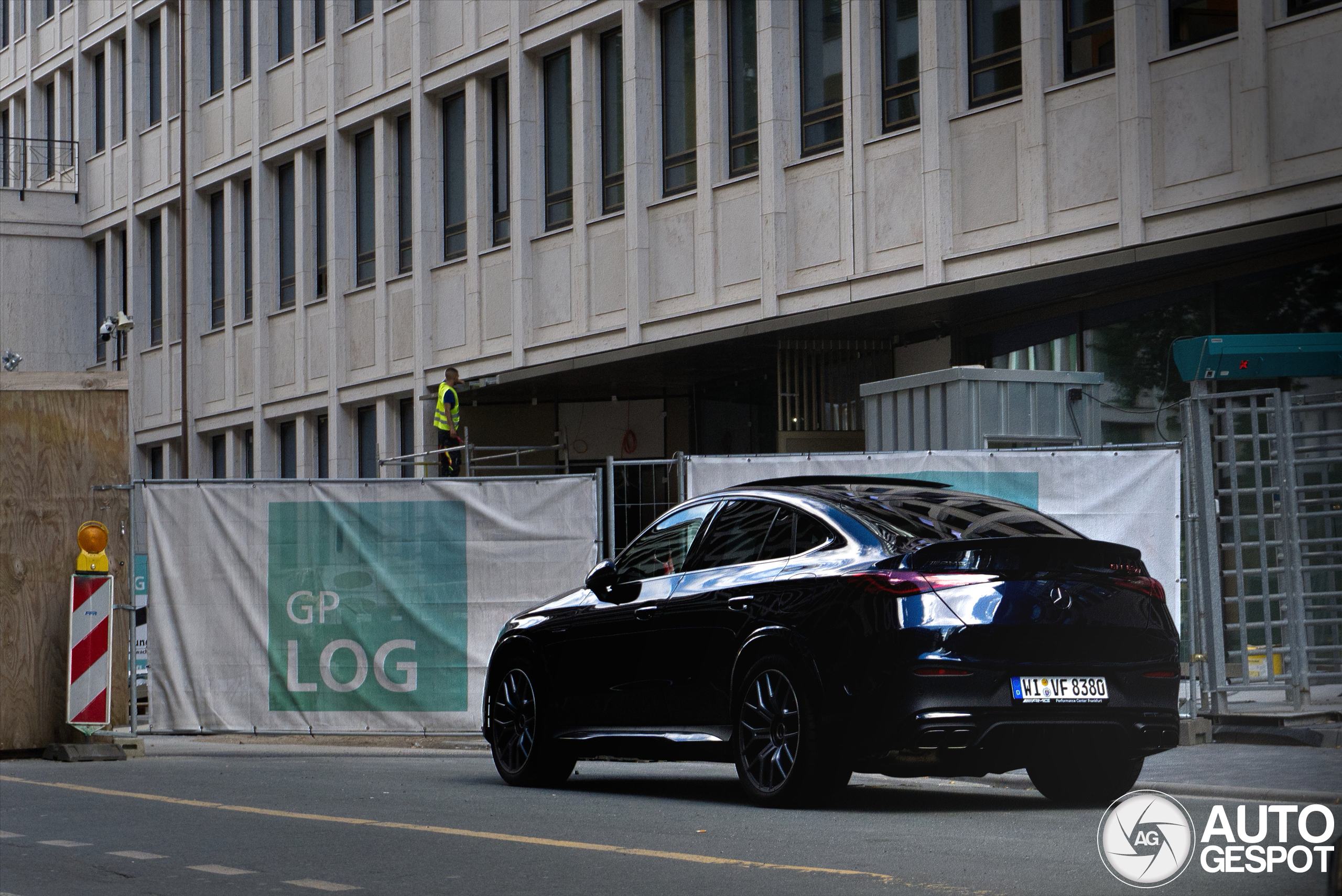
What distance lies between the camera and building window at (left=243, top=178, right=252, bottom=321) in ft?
128

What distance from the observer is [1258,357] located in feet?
57.2

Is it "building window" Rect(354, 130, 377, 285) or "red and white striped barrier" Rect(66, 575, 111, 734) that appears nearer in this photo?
"red and white striped barrier" Rect(66, 575, 111, 734)

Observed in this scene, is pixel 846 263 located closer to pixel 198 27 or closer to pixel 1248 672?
pixel 1248 672

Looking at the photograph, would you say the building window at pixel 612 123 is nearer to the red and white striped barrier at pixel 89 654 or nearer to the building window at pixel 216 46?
the building window at pixel 216 46

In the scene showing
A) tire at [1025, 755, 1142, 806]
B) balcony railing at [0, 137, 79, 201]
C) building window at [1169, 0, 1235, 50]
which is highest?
balcony railing at [0, 137, 79, 201]

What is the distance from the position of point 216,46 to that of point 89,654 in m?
28.7

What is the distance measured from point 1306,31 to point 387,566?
31.3 feet

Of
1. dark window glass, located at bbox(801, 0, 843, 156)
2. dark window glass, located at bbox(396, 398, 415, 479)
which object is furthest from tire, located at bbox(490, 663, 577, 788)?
dark window glass, located at bbox(396, 398, 415, 479)

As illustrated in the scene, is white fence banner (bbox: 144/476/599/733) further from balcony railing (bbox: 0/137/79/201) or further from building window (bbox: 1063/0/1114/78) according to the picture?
balcony railing (bbox: 0/137/79/201)

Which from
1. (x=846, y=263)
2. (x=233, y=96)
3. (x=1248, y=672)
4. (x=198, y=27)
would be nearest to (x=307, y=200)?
(x=233, y=96)

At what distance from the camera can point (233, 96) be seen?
39594 millimetres

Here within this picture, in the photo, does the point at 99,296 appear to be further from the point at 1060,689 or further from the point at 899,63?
the point at 1060,689

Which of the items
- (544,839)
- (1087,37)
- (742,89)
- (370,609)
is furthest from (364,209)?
(544,839)

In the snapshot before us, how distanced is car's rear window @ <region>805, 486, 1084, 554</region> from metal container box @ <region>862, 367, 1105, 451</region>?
6.27 m
